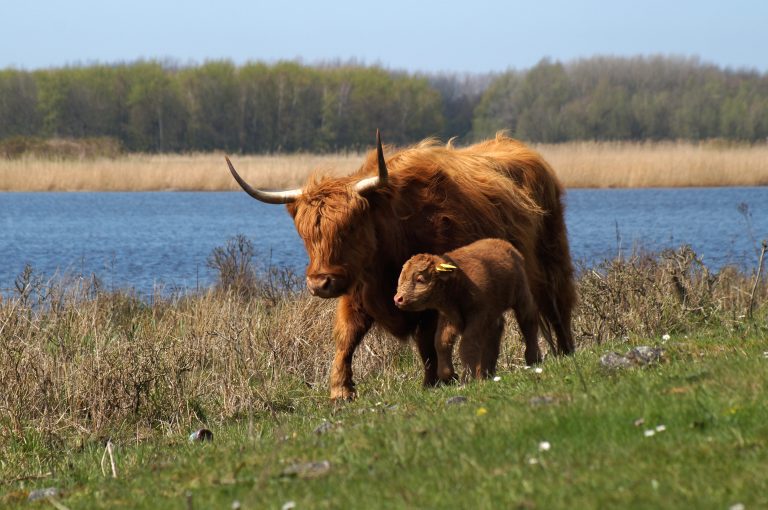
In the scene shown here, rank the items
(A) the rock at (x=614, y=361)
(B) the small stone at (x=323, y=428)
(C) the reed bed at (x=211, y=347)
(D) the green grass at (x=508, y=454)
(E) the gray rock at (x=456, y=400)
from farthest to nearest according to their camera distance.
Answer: (C) the reed bed at (x=211, y=347) → (A) the rock at (x=614, y=361) → (E) the gray rock at (x=456, y=400) → (B) the small stone at (x=323, y=428) → (D) the green grass at (x=508, y=454)

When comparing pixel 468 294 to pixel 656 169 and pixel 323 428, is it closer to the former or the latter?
pixel 323 428

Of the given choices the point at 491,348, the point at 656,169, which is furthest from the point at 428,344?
the point at 656,169

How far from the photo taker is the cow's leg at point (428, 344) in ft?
30.3

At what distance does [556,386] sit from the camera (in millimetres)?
6926

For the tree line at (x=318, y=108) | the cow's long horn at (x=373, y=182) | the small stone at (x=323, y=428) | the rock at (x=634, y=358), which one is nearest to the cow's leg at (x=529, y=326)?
the rock at (x=634, y=358)

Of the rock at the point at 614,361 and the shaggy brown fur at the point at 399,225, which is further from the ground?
the shaggy brown fur at the point at 399,225

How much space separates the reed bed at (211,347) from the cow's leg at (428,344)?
2.65ft

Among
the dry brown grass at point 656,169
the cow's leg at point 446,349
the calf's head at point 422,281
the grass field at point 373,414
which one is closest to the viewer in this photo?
the grass field at point 373,414

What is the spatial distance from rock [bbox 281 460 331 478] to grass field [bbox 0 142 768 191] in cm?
3350

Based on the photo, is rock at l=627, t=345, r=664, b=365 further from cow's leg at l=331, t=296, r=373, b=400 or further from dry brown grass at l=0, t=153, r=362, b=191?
dry brown grass at l=0, t=153, r=362, b=191

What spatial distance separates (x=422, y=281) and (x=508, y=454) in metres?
2.96

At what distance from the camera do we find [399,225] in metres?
9.09

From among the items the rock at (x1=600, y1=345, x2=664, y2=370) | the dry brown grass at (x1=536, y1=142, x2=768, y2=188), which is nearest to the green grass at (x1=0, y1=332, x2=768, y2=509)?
the rock at (x1=600, y1=345, x2=664, y2=370)

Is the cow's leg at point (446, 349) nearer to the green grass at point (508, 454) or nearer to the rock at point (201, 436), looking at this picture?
the green grass at point (508, 454)
